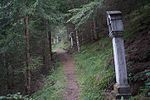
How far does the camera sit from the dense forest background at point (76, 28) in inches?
472

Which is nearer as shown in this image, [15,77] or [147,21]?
[147,21]

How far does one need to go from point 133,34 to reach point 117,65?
501 centimetres

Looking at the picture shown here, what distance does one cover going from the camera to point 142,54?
11680 mm

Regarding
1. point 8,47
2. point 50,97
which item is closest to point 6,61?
point 8,47

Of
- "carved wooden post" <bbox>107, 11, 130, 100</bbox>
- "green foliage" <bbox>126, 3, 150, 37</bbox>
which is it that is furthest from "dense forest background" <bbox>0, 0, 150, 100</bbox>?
"carved wooden post" <bbox>107, 11, 130, 100</bbox>

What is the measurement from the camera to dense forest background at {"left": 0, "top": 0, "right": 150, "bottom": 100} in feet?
39.3

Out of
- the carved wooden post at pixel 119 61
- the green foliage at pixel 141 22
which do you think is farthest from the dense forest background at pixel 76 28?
the carved wooden post at pixel 119 61

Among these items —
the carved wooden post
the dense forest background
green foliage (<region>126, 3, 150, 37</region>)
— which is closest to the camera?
the carved wooden post

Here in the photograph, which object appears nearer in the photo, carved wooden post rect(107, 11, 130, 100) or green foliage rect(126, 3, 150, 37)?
carved wooden post rect(107, 11, 130, 100)

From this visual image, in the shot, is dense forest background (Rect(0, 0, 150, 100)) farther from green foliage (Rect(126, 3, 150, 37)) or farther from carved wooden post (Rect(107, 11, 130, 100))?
carved wooden post (Rect(107, 11, 130, 100))

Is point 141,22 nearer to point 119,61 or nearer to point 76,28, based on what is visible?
point 119,61

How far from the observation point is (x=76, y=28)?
20156mm

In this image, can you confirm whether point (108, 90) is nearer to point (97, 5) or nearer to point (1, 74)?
point (97, 5)

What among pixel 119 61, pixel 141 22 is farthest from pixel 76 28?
pixel 119 61
